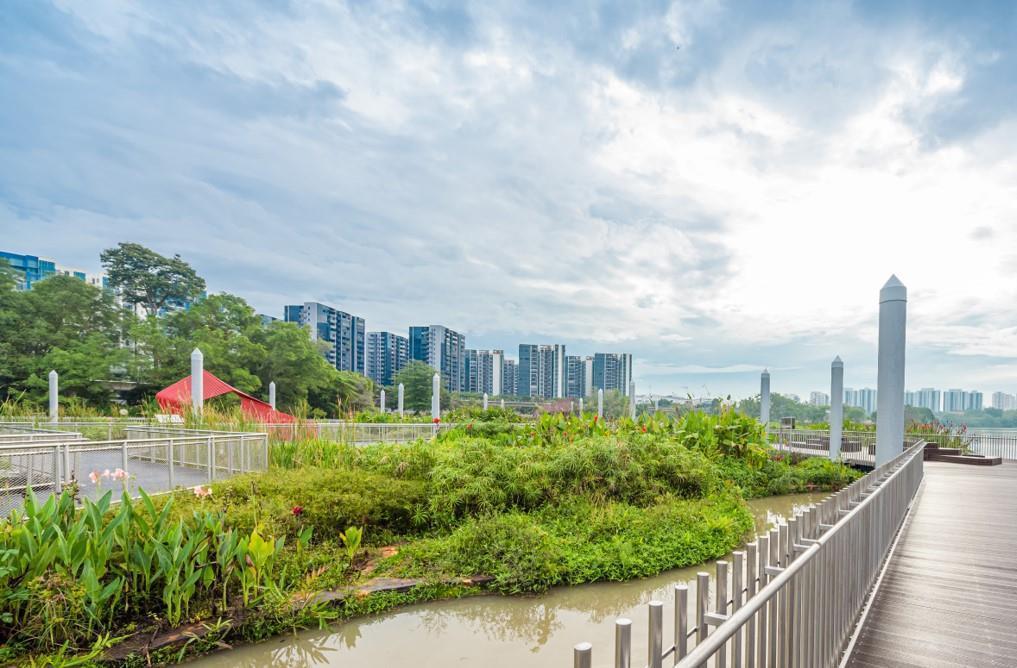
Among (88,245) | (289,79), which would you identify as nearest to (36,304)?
(88,245)

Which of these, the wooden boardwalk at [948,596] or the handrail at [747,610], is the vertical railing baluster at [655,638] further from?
the wooden boardwalk at [948,596]

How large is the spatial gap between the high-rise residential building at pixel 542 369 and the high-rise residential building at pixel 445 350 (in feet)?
37.5

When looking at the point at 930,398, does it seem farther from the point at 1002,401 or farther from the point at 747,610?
the point at 747,610

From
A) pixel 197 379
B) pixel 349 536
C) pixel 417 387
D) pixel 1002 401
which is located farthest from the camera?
pixel 1002 401

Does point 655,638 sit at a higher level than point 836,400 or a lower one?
higher

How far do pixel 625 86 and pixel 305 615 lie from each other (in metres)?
9.70

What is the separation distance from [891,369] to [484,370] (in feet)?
279

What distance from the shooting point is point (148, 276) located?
40375mm

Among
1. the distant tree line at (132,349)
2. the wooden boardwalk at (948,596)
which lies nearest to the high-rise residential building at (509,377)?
the distant tree line at (132,349)

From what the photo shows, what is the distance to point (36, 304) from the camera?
27484mm

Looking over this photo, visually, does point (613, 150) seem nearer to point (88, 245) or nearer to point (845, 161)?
point (845, 161)

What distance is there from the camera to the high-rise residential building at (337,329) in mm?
82088

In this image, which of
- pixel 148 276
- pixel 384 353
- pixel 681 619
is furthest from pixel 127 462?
pixel 384 353

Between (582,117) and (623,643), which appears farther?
(582,117)
